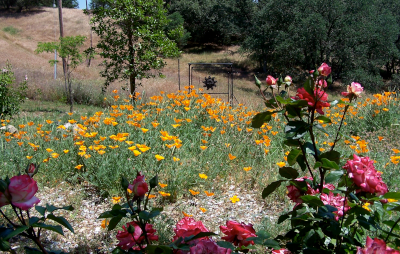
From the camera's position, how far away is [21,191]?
2.72ft

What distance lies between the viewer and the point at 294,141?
3.90 ft

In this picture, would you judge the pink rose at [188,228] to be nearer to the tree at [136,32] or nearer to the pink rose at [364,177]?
the pink rose at [364,177]

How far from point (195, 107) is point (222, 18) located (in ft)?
89.5

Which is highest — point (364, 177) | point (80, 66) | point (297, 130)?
point (297, 130)

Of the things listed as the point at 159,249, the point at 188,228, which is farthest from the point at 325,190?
the point at 159,249

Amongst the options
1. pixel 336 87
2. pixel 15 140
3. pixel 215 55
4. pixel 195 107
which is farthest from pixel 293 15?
pixel 15 140

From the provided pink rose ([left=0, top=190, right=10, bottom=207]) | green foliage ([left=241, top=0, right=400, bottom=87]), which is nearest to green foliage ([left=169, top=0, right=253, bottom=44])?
green foliage ([left=241, top=0, right=400, bottom=87])

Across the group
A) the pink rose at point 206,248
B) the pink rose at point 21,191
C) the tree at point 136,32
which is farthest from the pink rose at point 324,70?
the tree at point 136,32

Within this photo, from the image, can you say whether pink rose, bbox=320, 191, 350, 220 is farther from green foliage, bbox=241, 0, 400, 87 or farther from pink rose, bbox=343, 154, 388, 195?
green foliage, bbox=241, 0, 400, 87

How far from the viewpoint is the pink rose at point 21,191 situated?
826 millimetres

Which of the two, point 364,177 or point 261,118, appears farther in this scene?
point 261,118

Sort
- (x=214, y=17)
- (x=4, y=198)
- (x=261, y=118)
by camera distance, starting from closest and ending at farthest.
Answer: (x=4, y=198)
(x=261, y=118)
(x=214, y=17)

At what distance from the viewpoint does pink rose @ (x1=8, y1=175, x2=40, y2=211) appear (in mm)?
826

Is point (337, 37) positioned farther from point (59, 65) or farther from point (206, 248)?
point (206, 248)
